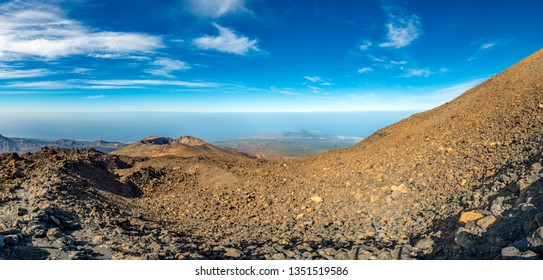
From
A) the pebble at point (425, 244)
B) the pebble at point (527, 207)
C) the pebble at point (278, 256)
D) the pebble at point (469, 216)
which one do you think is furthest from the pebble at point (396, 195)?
the pebble at point (278, 256)

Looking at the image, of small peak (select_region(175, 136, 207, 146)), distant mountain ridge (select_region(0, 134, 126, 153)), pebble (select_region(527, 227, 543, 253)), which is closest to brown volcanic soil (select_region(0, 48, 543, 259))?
pebble (select_region(527, 227, 543, 253))

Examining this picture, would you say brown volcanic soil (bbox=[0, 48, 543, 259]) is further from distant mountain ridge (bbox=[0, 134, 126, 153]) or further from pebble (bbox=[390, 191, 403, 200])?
distant mountain ridge (bbox=[0, 134, 126, 153])

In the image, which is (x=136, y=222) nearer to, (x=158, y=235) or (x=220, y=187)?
(x=158, y=235)

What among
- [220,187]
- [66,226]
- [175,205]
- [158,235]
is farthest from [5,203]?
[220,187]

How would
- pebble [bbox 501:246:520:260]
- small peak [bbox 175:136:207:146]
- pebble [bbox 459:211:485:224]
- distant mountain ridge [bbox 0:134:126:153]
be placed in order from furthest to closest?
distant mountain ridge [bbox 0:134:126:153] < small peak [bbox 175:136:207:146] < pebble [bbox 459:211:485:224] < pebble [bbox 501:246:520:260]

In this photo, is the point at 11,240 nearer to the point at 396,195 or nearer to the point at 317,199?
the point at 317,199

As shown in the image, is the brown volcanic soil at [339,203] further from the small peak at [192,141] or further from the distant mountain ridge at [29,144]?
the distant mountain ridge at [29,144]

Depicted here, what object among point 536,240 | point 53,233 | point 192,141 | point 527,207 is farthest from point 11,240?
point 192,141

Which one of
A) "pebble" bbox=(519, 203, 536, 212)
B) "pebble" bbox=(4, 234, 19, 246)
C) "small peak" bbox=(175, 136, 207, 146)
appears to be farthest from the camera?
"small peak" bbox=(175, 136, 207, 146)
